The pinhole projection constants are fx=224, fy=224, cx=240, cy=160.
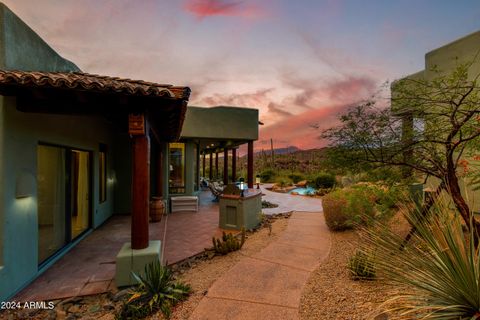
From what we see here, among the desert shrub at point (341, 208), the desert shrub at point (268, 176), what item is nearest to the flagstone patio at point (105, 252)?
the desert shrub at point (341, 208)

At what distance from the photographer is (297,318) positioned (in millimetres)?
2801

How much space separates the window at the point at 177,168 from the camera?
33.0 ft

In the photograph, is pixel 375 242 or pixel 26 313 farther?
pixel 26 313

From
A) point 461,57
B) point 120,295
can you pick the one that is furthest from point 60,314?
point 461,57

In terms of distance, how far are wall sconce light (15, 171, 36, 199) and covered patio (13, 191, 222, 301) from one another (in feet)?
5.18

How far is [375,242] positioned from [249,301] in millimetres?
2001

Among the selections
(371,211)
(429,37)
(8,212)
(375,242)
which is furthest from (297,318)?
(429,37)

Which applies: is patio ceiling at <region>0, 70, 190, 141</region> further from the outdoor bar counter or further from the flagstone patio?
the outdoor bar counter

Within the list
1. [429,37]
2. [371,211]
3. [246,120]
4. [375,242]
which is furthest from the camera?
[246,120]

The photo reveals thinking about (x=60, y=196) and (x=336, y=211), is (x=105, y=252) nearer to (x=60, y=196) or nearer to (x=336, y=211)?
(x=60, y=196)

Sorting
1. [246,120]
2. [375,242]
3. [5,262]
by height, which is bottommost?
[5,262]

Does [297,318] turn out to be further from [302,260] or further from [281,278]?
[302,260]

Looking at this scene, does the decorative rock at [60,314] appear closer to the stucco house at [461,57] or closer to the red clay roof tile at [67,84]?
the red clay roof tile at [67,84]

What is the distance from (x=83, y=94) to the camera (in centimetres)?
354
